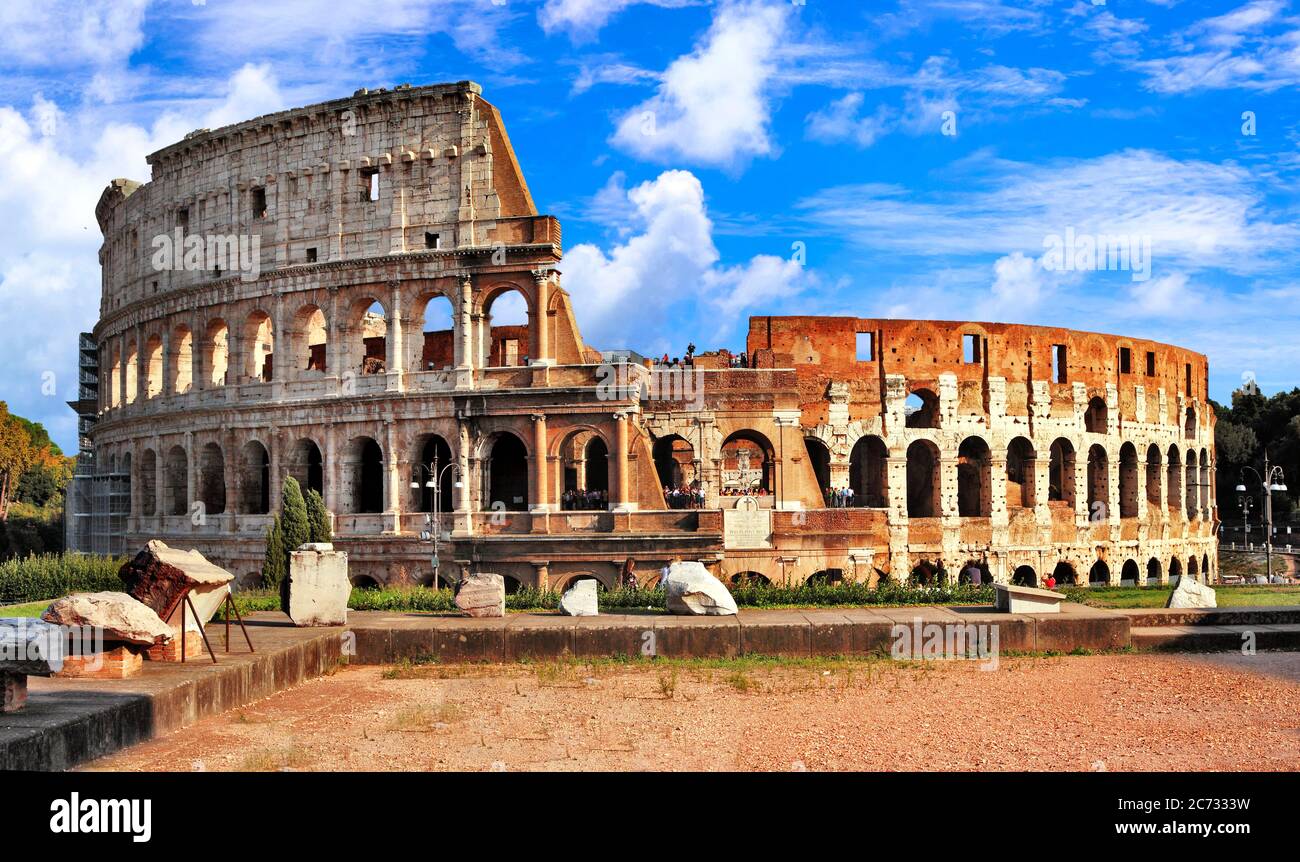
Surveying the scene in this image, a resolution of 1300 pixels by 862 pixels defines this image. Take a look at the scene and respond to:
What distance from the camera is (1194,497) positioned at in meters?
46.6

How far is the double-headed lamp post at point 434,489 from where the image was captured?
1129 inches

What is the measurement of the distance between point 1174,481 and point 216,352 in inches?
1427

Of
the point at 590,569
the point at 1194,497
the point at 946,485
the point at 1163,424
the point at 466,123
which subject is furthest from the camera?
the point at 1194,497

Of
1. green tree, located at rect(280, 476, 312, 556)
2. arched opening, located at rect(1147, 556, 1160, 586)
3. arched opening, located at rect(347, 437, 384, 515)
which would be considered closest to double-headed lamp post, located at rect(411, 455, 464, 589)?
arched opening, located at rect(347, 437, 384, 515)

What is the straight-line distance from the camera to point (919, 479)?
39156mm

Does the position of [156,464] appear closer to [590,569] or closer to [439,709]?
[590,569]

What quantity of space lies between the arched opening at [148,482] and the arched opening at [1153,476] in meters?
35.8

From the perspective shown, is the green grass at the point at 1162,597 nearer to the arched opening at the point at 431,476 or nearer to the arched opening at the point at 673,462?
the arched opening at the point at 673,462

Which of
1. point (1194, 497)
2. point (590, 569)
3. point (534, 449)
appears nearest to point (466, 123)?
point (534, 449)

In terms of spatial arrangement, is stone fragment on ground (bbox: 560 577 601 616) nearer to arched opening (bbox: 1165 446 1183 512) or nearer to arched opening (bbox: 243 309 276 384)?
arched opening (bbox: 243 309 276 384)

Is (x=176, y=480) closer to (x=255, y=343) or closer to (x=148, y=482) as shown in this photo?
(x=148, y=482)

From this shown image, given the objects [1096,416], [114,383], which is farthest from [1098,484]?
[114,383]

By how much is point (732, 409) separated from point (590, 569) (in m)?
6.67

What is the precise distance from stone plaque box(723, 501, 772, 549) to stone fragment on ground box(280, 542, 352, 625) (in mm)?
17278
